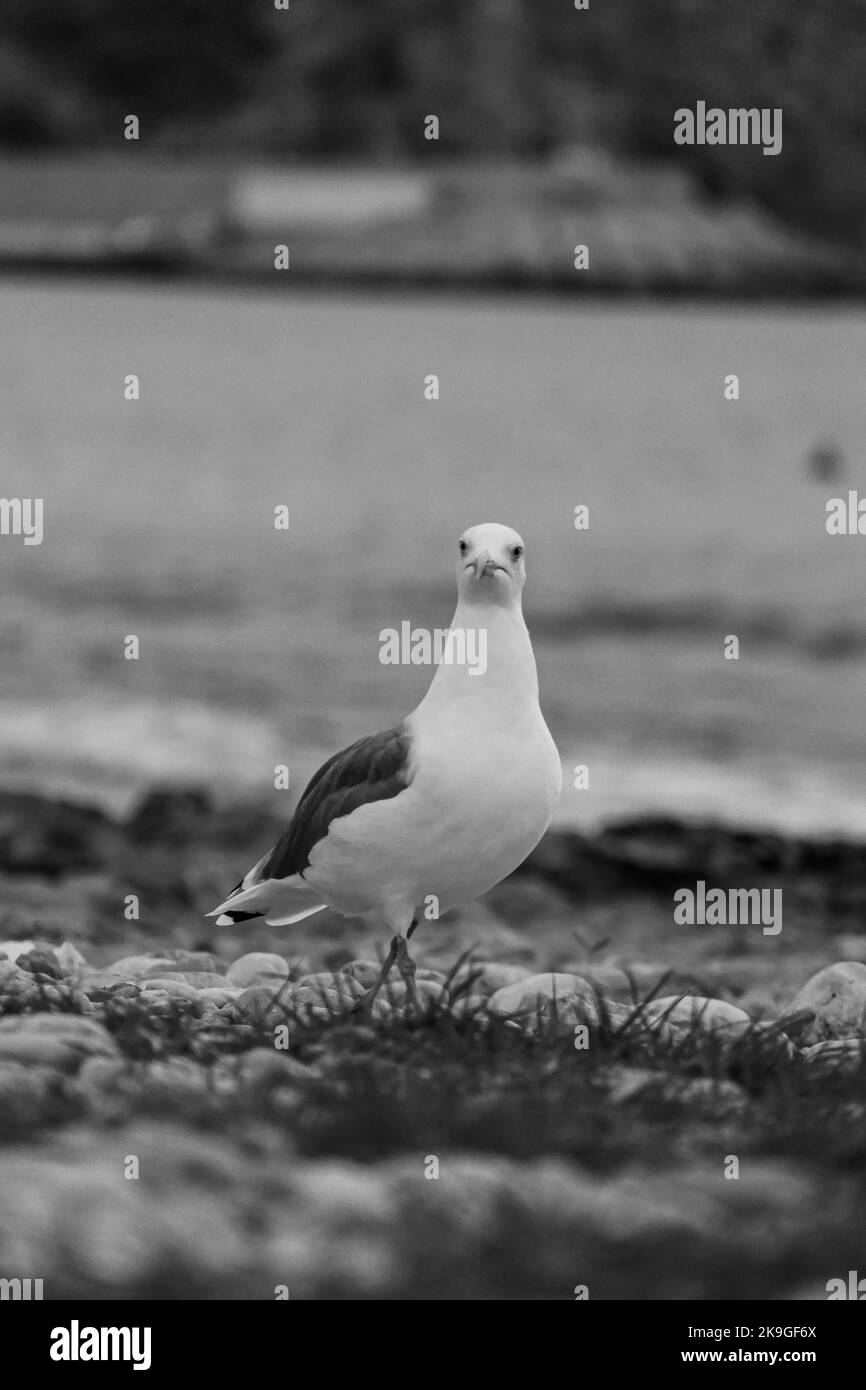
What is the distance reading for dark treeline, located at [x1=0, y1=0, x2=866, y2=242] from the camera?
15516 mm

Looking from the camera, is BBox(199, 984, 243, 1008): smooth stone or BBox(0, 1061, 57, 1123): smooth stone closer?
BBox(0, 1061, 57, 1123): smooth stone

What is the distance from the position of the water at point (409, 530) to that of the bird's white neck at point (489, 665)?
390 cm

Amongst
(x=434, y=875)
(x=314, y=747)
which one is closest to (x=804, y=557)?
(x=314, y=747)

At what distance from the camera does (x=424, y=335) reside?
55.1 ft

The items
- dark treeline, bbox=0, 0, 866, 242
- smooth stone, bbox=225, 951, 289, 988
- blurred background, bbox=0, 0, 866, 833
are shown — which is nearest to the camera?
smooth stone, bbox=225, 951, 289, 988

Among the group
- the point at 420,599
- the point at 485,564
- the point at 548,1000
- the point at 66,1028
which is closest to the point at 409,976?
the point at 548,1000

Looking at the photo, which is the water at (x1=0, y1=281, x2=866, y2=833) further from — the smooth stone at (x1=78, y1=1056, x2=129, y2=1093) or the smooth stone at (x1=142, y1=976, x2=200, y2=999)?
the smooth stone at (x1=78, y1=1056, x2=129, y2=1093)

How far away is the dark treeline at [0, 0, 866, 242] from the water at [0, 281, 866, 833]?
4.85 feet

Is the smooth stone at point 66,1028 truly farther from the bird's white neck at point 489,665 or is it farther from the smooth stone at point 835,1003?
the smooth stone at point 835,1003

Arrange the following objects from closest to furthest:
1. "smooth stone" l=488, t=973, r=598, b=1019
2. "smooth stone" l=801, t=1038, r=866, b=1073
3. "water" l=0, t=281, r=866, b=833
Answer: "smooth stone" l=801, t=1038, r=866, b=1073 → "smooth stone" l=488, t=973, r=598, b=1019 → "water" l=0, t=281, r=866, b=833

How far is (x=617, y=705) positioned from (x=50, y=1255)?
7.53 meters

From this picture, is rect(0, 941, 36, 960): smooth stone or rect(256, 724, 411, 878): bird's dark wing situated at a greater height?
rect(256, 724, 411, 878): bird's dark wing

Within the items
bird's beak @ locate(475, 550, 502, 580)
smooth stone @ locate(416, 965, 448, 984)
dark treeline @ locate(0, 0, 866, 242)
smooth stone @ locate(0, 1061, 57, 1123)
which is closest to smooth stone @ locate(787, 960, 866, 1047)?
smooth stone @ locate(416, 965, 448, 984)

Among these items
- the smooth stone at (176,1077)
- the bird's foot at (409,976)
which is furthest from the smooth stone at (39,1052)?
the bird's foot at (409,976)
